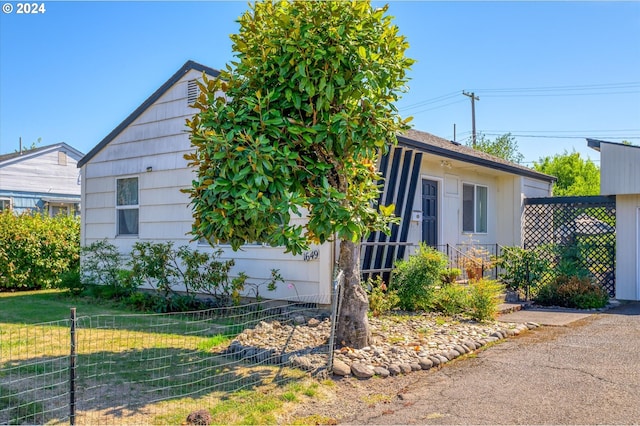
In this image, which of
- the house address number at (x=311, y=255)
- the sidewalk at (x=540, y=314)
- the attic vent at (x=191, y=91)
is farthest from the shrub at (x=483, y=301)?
the attic vent at (x=191, y=91)

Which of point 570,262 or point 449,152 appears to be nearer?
point 449,152

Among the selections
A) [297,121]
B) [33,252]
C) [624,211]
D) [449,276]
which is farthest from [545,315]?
[33,252]

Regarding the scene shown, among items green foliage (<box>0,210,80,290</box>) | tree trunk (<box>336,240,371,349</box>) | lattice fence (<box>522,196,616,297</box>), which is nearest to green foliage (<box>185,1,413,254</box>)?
tree trunk (<box>336,240,371,349</box>)

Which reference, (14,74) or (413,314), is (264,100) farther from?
(14,74)

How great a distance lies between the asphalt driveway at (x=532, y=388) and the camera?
13.7 feet

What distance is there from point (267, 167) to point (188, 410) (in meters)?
2.33

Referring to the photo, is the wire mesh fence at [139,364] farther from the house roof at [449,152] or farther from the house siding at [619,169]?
the house siding at [619,169]

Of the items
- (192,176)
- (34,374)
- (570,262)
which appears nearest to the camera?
(34,374)

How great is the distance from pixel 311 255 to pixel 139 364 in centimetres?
343

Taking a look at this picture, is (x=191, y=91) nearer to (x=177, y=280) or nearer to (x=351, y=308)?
(x=177, y=280)

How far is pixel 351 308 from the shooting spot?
6141 millimetres

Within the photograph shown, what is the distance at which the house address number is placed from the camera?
8.34 metres

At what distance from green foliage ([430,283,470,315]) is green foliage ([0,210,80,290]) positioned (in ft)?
30.9

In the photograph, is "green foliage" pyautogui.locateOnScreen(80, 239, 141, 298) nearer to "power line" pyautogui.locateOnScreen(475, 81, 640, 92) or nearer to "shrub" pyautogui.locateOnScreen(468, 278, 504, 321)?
"shrub" pyautogui.locateOnScreen(468, 278, 504, 321)
